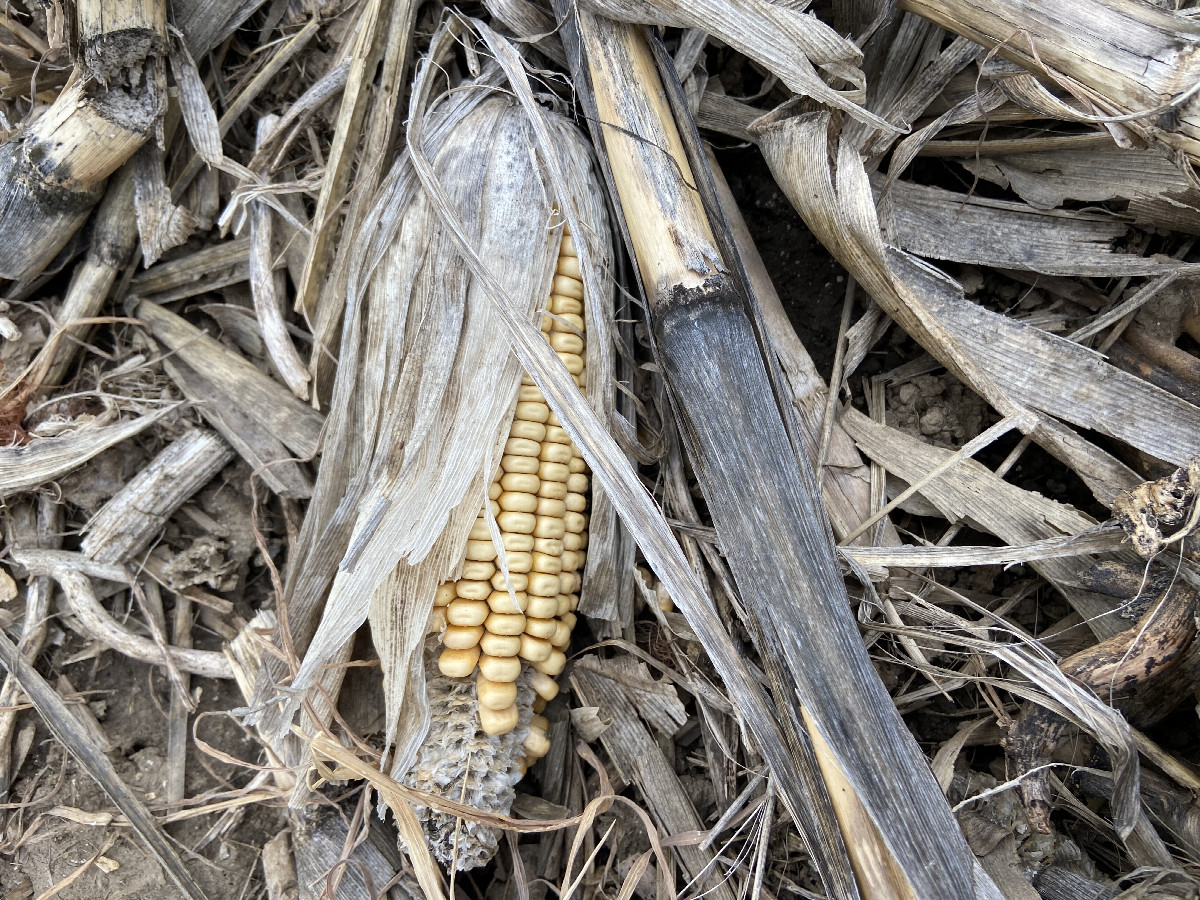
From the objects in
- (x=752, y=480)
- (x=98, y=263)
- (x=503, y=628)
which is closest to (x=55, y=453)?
(x=98, y=263)

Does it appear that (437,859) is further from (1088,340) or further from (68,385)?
(1088,340)

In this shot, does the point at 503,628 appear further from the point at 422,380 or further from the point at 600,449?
the point at 422,380

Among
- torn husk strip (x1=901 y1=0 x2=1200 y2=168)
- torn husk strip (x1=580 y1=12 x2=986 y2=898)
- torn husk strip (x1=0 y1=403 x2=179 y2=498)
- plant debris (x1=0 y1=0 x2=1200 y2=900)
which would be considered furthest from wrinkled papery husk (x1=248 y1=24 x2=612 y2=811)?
torn husk strip (x1=901 y1=0 x2=1200 y2=168)

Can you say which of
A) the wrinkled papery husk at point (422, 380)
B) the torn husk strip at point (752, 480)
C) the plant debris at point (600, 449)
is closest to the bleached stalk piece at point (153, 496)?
the plant debris at point (600, 449)

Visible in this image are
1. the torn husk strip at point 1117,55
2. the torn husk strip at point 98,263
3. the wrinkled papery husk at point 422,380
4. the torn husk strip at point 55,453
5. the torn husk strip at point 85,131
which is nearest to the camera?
the torn husk strip at point 1117,55

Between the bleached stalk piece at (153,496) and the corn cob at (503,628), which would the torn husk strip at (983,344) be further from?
the bleached stalk piece at (153,496)

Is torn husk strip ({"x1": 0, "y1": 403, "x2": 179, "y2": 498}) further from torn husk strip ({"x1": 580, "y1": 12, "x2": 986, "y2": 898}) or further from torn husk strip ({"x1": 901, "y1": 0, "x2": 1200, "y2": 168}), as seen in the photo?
torn husk strip ({"x1": 901, "y1": 0, "x2": 1200, "y2": 168})
